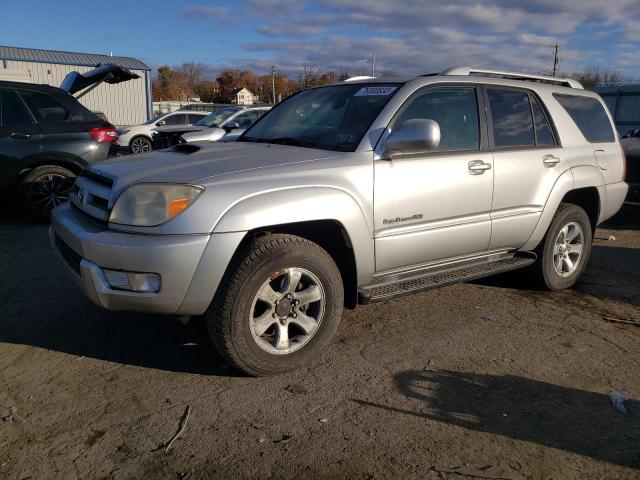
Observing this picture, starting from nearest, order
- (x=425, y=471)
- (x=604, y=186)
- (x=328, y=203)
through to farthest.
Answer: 1. (x=425, y=471)
2. (x=328, y=203)
3. (x=604, y=186)

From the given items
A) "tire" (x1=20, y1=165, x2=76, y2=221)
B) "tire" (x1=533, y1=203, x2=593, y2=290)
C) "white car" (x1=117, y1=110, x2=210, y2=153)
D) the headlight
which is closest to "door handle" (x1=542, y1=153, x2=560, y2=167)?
"tire" (x1=533, y1=203, x2=593, y2=290)

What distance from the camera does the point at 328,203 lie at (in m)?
3.29

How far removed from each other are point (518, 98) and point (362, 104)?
1.52 m

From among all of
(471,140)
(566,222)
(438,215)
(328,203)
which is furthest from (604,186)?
(328,203)

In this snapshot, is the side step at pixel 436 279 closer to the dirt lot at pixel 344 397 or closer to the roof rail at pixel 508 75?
the dirt lot at pixel 344 397

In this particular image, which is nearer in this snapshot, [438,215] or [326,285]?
[326,285]

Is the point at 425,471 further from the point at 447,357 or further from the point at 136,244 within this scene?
the point at 136,244

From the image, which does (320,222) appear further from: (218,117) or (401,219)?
(218,117)

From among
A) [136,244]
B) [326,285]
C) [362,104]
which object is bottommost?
[326,285]

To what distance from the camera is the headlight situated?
9.66 ft

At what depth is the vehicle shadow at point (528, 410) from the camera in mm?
2709

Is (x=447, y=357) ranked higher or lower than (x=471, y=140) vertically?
lower

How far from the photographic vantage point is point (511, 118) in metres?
4.51

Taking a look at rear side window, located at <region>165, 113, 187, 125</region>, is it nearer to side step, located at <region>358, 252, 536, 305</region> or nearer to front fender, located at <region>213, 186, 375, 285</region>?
side step, located at <region>358, 252, 536, 305</region>
